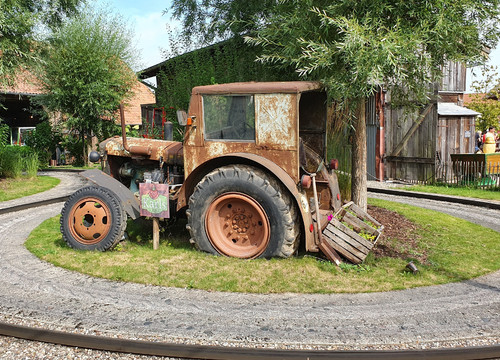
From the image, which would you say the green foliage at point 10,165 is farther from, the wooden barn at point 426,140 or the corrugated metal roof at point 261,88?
the wooden barn at point 426,140

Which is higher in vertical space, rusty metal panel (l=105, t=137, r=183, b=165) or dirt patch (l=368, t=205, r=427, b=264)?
rusty metal panel (l=105, t=137, r=183, b=165)

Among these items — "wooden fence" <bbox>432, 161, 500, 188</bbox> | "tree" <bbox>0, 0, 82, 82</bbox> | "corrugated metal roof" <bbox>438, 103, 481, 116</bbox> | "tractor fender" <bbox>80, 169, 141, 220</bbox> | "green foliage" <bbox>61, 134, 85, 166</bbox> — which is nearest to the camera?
"tractor fender" <bbox>80, 169, 141, 220</bbox>

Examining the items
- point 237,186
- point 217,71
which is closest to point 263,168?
point 237,186

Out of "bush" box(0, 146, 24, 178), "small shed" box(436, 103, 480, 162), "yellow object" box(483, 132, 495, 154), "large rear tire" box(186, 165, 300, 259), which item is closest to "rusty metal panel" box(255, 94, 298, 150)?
"large rear tire" box(186, 165, 300, 259)

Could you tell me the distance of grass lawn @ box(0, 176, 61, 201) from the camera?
1356 centimetres

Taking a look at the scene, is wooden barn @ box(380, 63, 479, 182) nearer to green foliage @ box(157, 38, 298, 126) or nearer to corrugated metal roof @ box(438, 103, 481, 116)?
corrugated metal roof @ box(438, 103, 481, 116)

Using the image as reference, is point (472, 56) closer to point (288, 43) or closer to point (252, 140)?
point (288, 43)

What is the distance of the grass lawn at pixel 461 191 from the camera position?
12423 mm

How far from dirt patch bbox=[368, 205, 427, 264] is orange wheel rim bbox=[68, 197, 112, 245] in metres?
4.01

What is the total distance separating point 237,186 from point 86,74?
17.0m

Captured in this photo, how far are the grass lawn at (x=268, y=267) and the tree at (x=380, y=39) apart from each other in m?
2.61

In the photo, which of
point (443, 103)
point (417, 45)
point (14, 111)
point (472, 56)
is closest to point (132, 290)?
point (417, 45)

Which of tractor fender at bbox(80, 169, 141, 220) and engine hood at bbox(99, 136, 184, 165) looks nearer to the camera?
tractor fender at bbox(80, 169, 141, 220)

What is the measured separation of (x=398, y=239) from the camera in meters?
7.49
